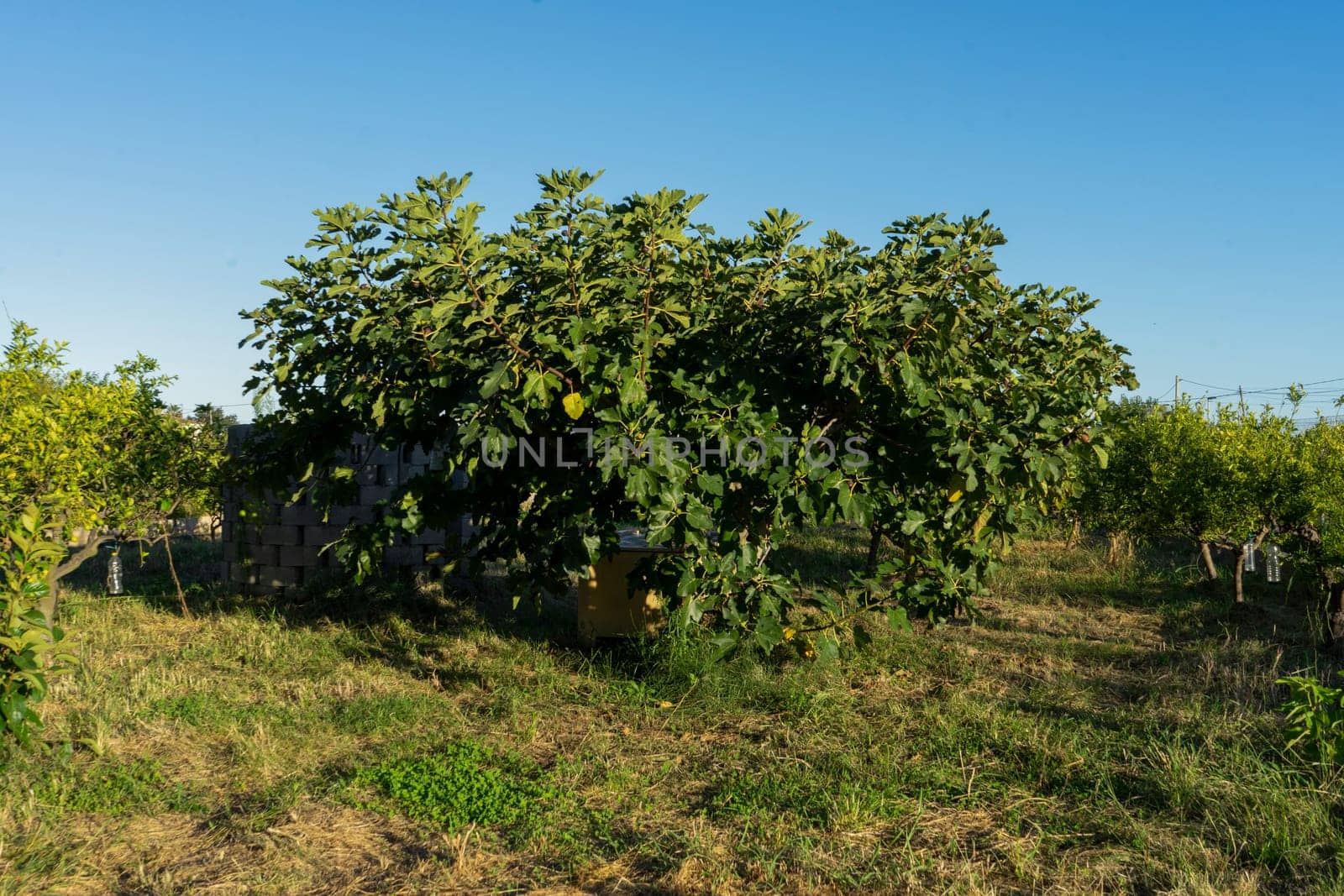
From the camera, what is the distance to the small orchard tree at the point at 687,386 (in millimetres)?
4621

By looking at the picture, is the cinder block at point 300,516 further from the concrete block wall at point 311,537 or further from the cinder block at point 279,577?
the cinder block at point 279,577

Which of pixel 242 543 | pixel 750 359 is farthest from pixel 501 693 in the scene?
pixel 242 543

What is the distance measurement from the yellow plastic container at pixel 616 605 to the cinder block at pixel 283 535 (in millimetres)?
3254

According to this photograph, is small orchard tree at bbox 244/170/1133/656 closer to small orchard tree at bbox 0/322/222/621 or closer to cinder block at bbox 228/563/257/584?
small orchard tree at bbox 0/322/222/621

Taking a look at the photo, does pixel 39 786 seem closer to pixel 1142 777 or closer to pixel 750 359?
pixel 750 359

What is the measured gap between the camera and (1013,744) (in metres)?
4.55

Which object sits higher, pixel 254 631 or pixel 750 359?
pixel 750 359

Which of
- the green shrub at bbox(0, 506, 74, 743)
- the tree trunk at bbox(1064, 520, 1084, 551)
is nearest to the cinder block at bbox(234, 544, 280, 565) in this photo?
the green shrub at bbox(0, 506, 74, 743)

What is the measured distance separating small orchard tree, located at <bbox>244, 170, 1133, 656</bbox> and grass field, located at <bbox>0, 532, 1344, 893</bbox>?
2.04 feet

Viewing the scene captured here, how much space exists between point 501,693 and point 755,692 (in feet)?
4.62

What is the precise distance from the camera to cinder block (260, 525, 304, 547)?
8531mm

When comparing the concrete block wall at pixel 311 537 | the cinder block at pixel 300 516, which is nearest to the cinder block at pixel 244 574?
the concrete block wall at pixel 311 537

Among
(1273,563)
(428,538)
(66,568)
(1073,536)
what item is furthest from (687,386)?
(1073,536)

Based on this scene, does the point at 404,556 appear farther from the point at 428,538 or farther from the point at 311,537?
the point at 311,537
